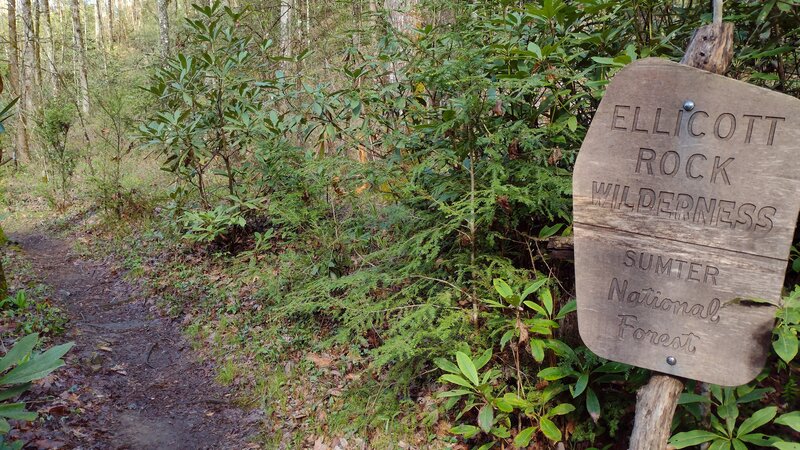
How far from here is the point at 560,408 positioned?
2.51 m

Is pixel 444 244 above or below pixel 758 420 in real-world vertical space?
above

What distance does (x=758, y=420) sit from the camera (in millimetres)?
1995

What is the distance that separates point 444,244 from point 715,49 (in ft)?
6.44

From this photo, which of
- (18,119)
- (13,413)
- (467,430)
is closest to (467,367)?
(467,430)

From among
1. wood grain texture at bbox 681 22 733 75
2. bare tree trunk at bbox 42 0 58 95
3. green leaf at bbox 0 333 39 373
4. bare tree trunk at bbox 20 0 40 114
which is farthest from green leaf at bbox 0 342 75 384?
bare tree trunk at bbox 20 0 40 114

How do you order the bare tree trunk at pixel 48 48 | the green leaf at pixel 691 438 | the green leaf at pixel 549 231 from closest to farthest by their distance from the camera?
the green leaf at pixel 691 438, the green leaf at pixel 549 231, the bare tree trunk at pixel 48 48

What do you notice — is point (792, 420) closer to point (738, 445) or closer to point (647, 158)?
point (738, 445)

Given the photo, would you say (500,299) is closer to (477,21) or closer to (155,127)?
(477,21)

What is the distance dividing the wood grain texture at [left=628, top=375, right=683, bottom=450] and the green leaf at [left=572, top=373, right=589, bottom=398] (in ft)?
1.49

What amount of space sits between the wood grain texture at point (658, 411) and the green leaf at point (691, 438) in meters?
0.21

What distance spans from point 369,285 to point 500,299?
1.05 m

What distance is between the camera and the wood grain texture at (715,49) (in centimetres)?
175

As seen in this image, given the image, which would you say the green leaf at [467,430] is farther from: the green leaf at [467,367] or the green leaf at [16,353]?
the green leaf at [16,353]

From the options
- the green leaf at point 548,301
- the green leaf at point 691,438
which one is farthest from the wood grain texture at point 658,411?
the green leaf at point 548,301
